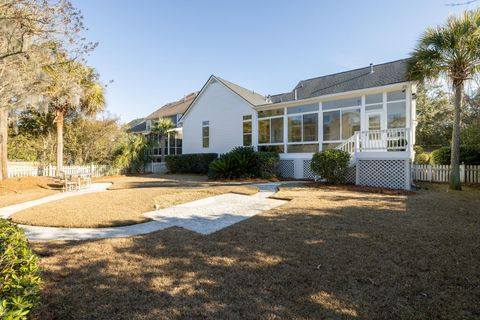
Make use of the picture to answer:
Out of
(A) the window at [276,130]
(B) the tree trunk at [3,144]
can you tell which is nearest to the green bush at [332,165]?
(A) the window at [276,130]

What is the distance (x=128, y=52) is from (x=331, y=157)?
11752mm

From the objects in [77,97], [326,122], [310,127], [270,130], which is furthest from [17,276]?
[270,130]

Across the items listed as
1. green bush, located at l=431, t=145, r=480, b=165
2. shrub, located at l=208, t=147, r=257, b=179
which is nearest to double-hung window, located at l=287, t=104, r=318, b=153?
shrub, located at l=208, t=147, r=257, b=179

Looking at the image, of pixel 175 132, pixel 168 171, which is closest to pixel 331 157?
pixel 168 171

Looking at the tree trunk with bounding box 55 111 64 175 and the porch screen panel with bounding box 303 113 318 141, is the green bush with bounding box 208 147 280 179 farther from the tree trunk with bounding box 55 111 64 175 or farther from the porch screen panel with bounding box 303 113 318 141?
the tree trunk with bounding box 55 111 64 175

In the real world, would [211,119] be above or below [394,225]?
above

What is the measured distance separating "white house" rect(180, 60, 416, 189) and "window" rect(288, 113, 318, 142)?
0.01 meters

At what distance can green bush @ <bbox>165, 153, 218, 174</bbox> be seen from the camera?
1930 cm

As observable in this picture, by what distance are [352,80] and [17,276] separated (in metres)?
17.2

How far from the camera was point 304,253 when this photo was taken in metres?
3.90

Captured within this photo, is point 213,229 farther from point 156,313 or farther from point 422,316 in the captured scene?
point 422,316

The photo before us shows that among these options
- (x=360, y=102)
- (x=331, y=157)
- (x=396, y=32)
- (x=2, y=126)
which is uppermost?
(x=396, y=32)

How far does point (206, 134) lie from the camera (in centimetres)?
2056

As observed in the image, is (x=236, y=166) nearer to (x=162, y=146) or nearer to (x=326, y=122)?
(x=326, y=122)
